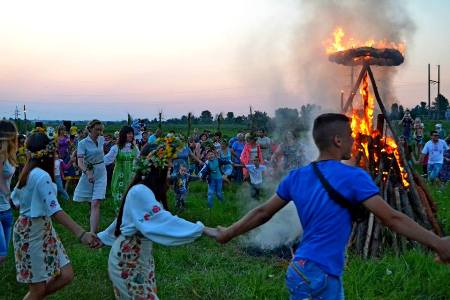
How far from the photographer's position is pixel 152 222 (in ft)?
12.9

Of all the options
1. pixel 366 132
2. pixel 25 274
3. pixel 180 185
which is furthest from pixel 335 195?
pixel 180 185

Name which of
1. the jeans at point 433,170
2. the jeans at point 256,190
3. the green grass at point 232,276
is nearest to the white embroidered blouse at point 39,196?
the green grass at point 232,276

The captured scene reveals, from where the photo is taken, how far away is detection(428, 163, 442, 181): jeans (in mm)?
15734

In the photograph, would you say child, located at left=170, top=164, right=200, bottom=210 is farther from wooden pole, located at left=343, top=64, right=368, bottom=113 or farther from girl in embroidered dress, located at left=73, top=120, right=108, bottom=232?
wooden pole, located at left=343, top=64, right=368, bottom=113

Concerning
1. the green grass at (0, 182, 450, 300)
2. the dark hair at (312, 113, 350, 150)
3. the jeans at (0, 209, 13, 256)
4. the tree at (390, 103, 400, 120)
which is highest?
the tree at (390, 103, 400, 120)

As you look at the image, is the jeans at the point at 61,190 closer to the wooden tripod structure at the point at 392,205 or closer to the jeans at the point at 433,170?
the wooden tripod structure at the point at 392,205

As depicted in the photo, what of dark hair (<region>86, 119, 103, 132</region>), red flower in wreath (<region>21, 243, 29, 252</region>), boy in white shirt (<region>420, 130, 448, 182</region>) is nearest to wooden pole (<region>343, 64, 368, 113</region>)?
dark hair (<region>86, 119, 103, 132</region>)

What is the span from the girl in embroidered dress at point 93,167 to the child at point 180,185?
318cm

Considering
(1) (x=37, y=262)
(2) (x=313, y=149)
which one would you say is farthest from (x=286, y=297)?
(2) (x=313, y=149)

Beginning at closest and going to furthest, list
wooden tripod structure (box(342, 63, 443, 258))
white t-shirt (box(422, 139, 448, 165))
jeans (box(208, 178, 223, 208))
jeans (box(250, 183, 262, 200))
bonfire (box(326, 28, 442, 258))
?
wooden tripod structure (box(342, 63, 443, 258)) < bonfire (box(326, 28, 442, 258)) < jeans (box(208, 178, 223, 208)) < jeans (box(250, 183, 262, 200)) < white t-shirt (box(422, 139, 448, 165))

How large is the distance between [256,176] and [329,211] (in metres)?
9.96

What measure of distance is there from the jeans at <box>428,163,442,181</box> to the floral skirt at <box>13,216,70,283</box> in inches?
530

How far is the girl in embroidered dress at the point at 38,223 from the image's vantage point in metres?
4.75

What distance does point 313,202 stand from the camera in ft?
10.7
